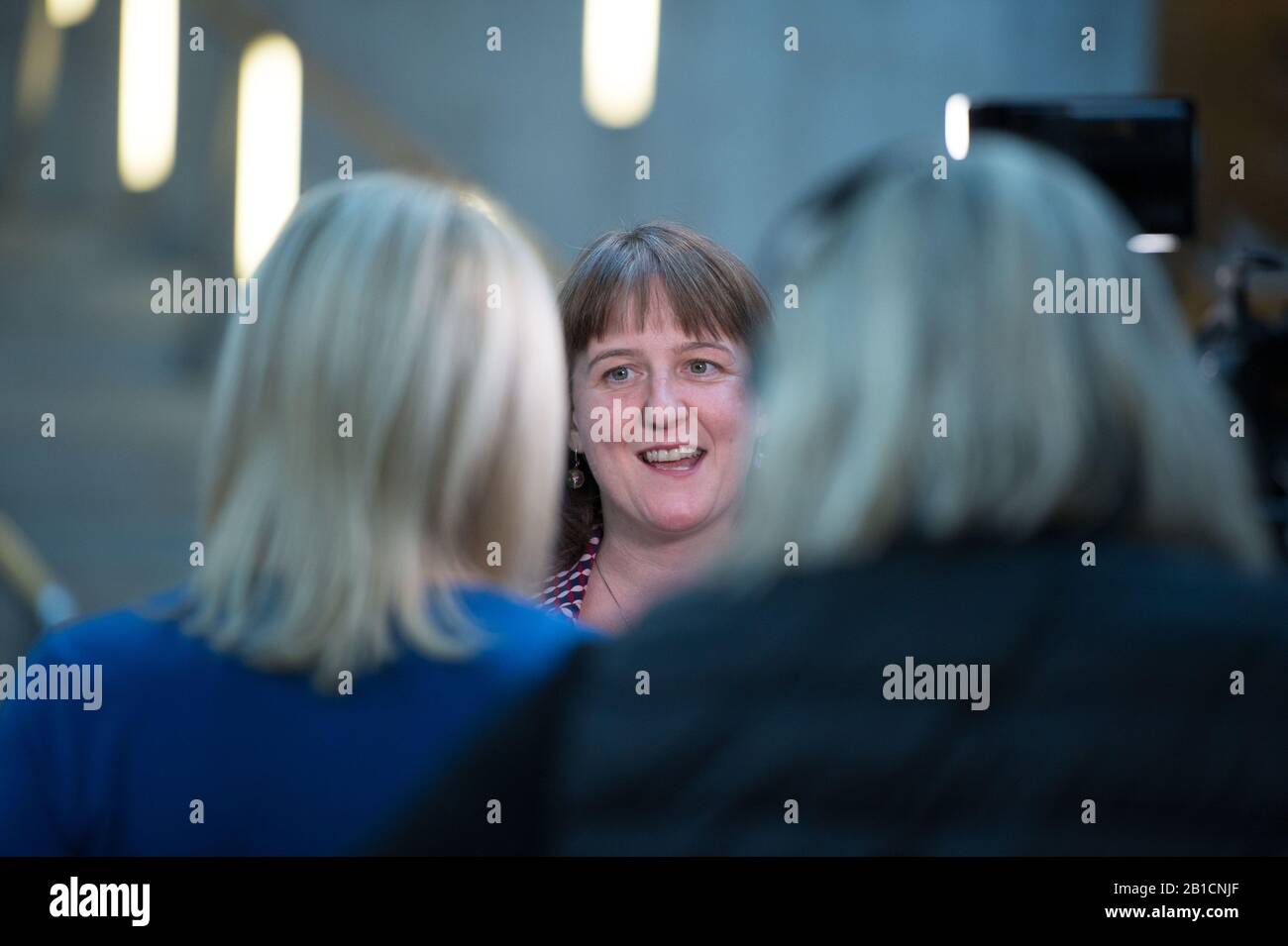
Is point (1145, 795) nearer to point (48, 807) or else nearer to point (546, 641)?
point (546, 641)

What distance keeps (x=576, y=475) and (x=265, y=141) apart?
212 centimetres

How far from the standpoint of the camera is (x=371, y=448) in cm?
117

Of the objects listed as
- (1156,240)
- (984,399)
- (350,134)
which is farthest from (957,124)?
(984,399)

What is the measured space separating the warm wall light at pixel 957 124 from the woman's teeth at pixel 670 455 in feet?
1.65

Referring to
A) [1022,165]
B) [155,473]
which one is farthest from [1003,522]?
[155,473]

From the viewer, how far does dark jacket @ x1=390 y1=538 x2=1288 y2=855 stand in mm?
1048

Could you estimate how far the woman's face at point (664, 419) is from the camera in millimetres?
1908

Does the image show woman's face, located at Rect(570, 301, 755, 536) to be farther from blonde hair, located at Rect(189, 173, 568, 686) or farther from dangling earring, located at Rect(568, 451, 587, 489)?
blonde hair, located at Rect(189, 173, 568, 686)

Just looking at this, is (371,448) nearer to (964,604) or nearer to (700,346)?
(964,604)

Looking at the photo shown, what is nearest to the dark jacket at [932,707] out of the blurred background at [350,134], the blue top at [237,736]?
the blue top at [237,736]

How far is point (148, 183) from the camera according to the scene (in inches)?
162

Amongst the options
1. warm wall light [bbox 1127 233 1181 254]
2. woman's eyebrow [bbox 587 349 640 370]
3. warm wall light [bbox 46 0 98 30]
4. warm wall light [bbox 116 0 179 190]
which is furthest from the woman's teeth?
warm wall light [bbox 46 0 98 30]

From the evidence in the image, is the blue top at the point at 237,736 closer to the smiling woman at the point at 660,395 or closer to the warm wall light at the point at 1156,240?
the smiling woman at the point at 660,395

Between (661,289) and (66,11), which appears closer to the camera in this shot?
(661,289)
